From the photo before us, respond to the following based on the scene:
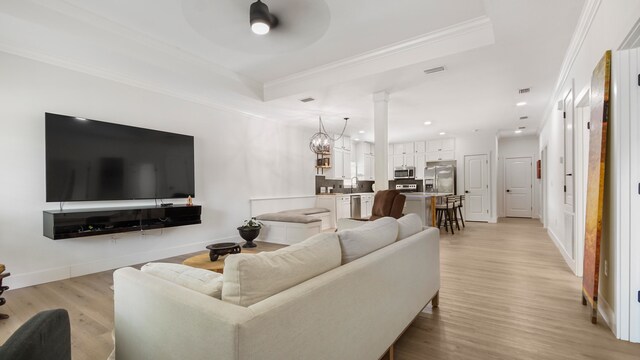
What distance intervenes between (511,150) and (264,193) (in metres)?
8.51

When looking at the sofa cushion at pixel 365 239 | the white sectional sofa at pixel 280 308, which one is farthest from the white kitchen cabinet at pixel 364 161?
the white sectional sofa at pixel 280 308

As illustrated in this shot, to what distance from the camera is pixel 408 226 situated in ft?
8.03

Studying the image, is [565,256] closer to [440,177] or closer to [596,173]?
[596,173]

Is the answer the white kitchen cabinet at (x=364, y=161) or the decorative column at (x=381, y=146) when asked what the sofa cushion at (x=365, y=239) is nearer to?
the decorative column at (x=381, y=146)

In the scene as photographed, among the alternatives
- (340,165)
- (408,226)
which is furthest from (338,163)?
(408,226)

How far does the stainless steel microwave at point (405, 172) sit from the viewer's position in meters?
9.91

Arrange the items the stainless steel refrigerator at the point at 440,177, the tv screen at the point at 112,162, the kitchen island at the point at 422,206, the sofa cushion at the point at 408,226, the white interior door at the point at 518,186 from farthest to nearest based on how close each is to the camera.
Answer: the white interior door at the point at 518,186 → the stainless steel refrigerator at the point at 440,177 → the kitchen island at the point at 422,206 → the tv screen at the point at 112,162 → the sofa cushion at the point at 408,226

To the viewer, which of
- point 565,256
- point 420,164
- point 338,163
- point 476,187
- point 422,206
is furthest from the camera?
point 420,164

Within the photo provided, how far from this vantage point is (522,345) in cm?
205

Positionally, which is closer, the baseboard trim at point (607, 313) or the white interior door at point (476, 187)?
the baseboard trim at point (607, 313)

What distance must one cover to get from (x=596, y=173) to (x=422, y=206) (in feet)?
11.9

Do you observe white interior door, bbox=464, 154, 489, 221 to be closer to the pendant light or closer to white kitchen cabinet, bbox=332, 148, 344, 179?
white kitchen cabinet, bbox=332, 148, 344, 179

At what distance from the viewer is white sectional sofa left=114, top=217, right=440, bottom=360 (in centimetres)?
100

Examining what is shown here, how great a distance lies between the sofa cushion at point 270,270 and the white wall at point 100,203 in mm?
3791
